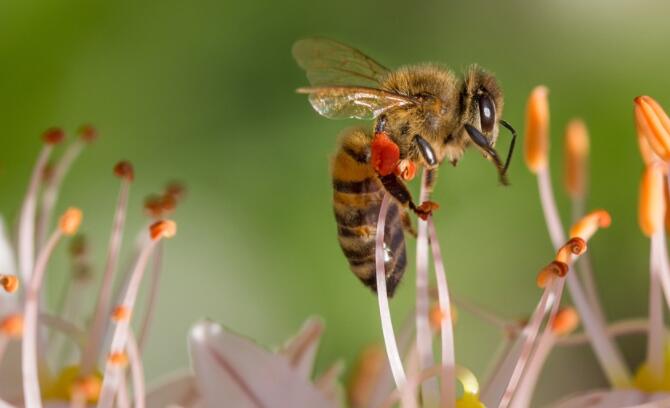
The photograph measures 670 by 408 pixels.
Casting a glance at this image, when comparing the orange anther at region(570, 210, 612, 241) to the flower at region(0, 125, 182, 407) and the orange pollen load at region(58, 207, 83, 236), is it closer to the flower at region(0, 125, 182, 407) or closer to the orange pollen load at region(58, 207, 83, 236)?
the flower at region(0, 125, 182, 407)

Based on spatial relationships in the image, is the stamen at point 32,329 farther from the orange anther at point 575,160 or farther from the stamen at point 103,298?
the orange anther at point 575,160

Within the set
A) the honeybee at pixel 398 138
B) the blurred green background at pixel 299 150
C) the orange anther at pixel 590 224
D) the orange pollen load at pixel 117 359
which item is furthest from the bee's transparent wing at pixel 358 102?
the blurred green background at pixel 299 150

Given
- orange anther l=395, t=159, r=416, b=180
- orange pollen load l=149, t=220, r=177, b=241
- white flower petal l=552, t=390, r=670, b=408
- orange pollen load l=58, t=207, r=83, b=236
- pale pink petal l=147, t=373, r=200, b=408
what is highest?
orange anther l=395, t=159, r=416, b=180

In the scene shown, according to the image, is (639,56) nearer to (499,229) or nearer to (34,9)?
(499,229)

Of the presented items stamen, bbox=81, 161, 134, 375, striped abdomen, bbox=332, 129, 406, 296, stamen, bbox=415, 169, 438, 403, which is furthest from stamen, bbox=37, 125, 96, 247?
stamen, bbox=415, 169, 438, 403

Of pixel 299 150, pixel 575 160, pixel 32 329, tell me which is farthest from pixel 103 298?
pixel 299 150

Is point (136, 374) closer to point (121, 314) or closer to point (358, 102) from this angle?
point (121, 314)
